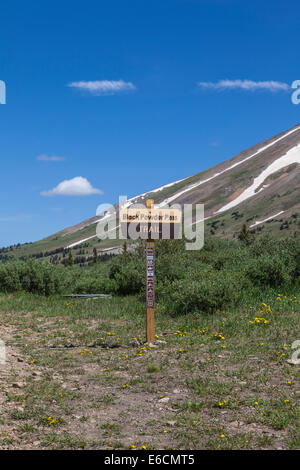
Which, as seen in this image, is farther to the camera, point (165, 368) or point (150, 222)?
point (150, 222)

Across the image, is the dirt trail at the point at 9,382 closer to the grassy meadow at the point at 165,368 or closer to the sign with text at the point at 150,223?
the grassy meadow at the point at 165,368

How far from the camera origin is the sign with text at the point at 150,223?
35.9 feet

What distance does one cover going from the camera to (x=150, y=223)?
1100 centimetres

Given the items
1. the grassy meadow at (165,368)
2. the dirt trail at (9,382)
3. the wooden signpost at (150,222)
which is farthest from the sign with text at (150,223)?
the dirt trail at (9,382)

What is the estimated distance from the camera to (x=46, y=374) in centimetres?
898

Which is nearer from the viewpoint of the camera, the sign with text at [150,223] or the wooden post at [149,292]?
the sign with text at [150,223]

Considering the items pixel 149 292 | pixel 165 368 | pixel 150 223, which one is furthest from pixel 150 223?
pixel 165 368

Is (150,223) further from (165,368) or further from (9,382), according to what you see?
(9,382)

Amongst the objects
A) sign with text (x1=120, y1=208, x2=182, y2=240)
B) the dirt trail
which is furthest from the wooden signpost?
the dirt trail

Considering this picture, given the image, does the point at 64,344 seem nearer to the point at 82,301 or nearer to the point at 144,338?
the point at 144,338

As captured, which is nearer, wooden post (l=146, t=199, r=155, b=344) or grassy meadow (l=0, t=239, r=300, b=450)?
grassy meadow (l=0, t=239, r=300, b=450)

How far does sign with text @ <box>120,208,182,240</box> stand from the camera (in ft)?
35.9

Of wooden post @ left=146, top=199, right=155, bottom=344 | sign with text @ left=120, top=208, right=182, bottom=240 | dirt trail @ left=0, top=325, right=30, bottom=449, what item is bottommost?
dirt trail @ left=0, top=325, right=30, bottom=449

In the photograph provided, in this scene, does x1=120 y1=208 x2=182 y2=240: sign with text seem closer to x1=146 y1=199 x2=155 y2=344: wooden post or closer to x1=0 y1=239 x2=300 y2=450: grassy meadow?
x1=146 y1=199 x2=155 y2=344: wooden post
